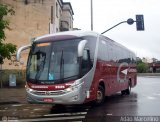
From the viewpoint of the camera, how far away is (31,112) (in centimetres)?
1697

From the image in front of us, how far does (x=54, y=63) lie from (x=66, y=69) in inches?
23.1

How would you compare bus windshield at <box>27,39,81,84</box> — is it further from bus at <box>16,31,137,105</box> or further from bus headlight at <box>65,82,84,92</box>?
bus headlight at <box>65,82,84,92</box>

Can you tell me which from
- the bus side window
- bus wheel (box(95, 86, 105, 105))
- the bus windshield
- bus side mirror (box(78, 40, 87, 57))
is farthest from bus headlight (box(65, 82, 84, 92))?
bus wheel (box(95, 86, 105, 105))

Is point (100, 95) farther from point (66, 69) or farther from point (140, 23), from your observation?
point (140, 23)

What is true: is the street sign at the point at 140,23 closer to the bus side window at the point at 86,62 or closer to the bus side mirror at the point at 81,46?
the bus side window at the point at 86,62

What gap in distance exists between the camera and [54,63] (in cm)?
1620

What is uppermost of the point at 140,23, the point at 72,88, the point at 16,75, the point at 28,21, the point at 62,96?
the point at 28,21

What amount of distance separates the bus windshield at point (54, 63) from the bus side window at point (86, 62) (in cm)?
37

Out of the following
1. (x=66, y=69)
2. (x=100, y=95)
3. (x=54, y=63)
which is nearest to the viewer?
(x=66, y=69)

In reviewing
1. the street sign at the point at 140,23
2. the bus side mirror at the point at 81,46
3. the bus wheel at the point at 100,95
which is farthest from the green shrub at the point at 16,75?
the bus side mirror at the point at 81,46

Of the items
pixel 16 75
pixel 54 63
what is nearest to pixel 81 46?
pixel 54 63

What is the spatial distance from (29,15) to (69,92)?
98.9 feet

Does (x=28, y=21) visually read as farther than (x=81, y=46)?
Yes

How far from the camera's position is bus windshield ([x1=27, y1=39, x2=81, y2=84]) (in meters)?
15.9
